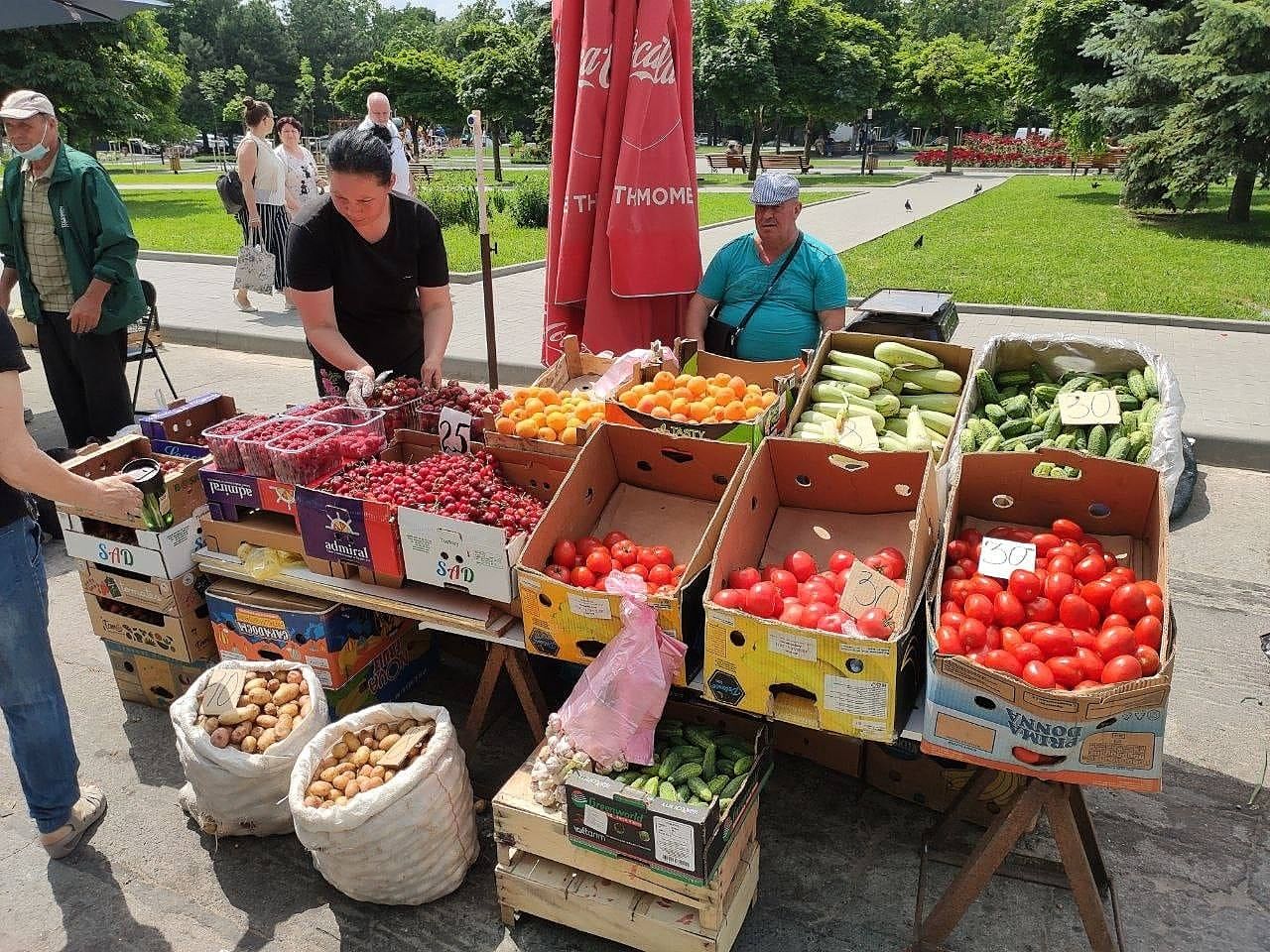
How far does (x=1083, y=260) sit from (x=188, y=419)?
12755 mm

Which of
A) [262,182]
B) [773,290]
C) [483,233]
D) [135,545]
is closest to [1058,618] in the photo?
[773,290]

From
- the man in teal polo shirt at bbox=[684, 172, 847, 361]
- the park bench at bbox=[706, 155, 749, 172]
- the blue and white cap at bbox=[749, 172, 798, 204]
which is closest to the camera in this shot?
the blue and white cap at bbox=[749, 172, 798, 204]

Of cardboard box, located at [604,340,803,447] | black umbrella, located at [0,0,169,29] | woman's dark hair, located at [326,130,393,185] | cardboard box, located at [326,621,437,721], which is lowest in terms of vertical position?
cardboard box, located at [326,621,437,721]

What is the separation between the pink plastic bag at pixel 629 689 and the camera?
2.53 metres

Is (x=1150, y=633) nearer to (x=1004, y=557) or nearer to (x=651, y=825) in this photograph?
(x=1004, y=557)

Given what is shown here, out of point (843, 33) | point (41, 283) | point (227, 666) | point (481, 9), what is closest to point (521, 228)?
point (41, 283)

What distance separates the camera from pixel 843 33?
36.3 metres

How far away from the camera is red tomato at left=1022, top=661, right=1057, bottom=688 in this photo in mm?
2191

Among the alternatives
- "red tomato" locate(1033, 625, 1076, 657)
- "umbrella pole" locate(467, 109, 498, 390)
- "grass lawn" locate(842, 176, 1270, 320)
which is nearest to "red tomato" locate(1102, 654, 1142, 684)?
"red tomato" locate(1033, 625, 1076, 657)

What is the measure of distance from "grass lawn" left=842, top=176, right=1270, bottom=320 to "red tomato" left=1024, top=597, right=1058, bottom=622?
27.7 feet

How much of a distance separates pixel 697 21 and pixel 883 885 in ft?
104

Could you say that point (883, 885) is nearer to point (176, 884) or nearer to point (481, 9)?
point (176, 884)

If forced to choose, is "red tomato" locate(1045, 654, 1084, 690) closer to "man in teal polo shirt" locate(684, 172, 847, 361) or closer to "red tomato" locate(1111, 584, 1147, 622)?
"red tomato" locate(1111, 584, 1147, 622)

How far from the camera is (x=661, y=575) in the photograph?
2777 millimetres
